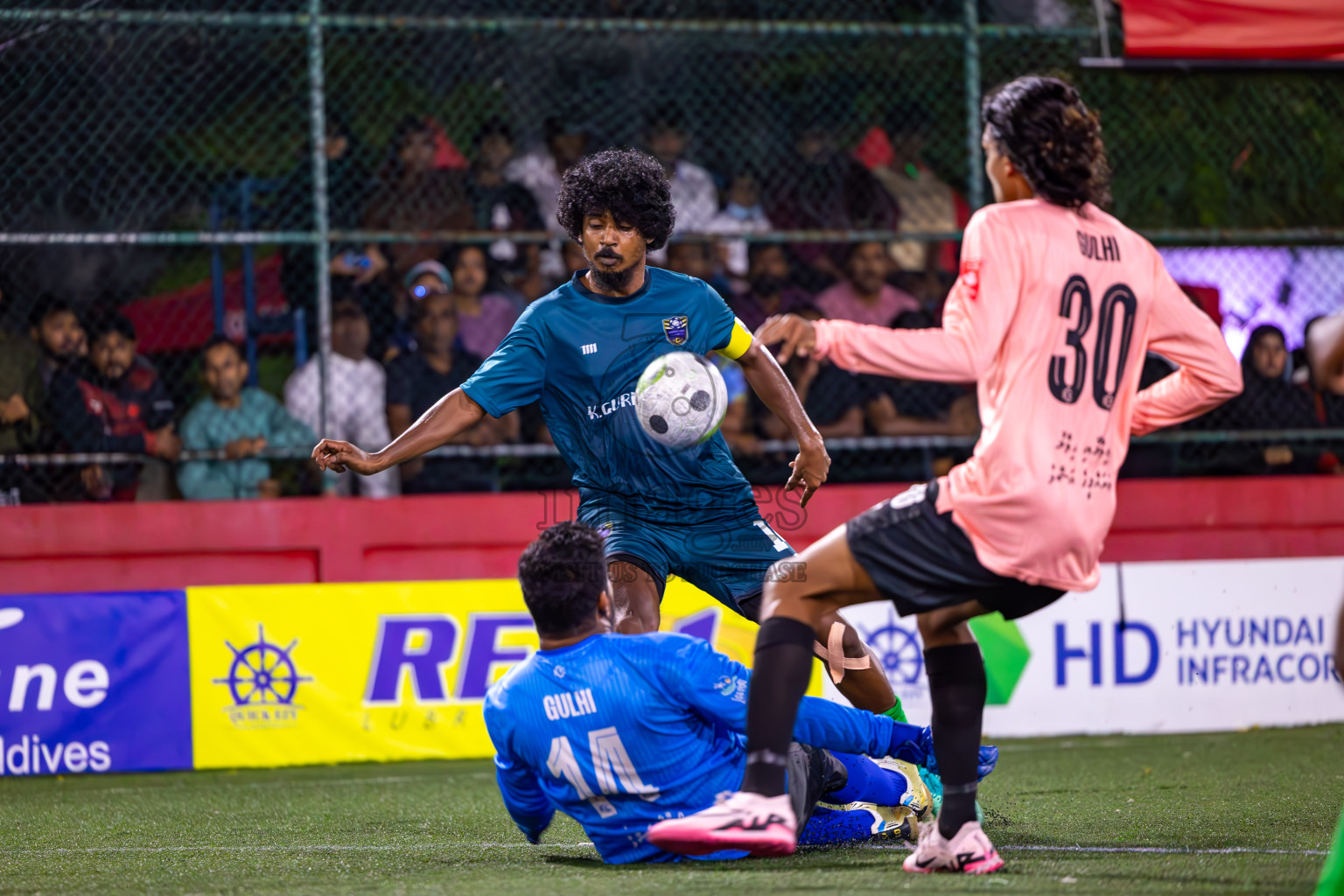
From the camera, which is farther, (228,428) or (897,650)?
(228,428)

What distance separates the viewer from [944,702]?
3.86m

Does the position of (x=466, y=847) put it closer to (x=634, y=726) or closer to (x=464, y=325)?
(x=634, y=726)

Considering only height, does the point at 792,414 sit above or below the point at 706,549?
above

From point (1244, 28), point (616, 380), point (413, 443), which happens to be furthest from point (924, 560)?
point (1244, 28)

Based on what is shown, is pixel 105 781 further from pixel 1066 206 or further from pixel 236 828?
pixel 1066 206

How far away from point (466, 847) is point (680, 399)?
5.16 feet

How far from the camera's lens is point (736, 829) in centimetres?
340

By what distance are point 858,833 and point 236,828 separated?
2.36 metres

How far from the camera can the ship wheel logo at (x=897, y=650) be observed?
26.1 ft

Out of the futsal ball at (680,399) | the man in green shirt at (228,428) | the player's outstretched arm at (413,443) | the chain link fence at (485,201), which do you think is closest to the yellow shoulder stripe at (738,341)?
the futsal ball at (680,399)

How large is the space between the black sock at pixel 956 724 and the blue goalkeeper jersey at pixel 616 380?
1.09 m

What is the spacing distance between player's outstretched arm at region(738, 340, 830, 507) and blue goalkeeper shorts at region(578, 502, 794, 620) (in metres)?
0.21

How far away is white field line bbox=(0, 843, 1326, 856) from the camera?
408 cm

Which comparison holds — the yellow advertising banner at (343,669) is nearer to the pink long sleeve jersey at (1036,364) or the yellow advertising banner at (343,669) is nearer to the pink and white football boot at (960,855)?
the pink and white football boot at (960,855)
